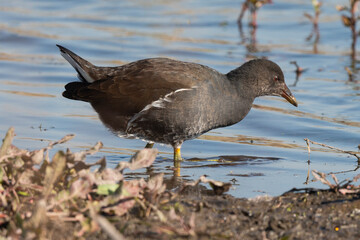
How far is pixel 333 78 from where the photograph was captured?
10555mm

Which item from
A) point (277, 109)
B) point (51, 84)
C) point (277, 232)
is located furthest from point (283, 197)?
point (51, 84)

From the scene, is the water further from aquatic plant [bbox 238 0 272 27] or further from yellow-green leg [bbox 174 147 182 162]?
aquatic plant [bbox 238 0 272 27]

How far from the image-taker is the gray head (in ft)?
22.4

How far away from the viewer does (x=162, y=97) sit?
6344 mm

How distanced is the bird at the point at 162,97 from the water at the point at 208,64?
1.13 feet

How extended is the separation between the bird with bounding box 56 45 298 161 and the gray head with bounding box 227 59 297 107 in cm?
4

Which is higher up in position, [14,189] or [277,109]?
[14,189]

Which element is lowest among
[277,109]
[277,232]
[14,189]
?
[277,109]

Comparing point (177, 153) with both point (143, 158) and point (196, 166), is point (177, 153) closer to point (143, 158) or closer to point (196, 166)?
point (196, 166)

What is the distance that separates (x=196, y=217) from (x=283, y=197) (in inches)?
31.3

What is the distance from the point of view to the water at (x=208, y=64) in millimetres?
6535

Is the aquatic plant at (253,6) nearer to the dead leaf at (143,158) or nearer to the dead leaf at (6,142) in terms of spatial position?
the dead leaf at (143,158)

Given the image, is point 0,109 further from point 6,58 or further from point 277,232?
point 277,232

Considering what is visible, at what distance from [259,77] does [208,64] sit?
4452 millimetres
